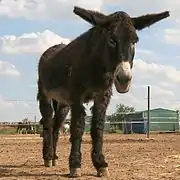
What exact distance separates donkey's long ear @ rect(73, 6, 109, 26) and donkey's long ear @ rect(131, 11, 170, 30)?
0.52 m

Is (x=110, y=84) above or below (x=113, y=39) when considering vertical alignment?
below

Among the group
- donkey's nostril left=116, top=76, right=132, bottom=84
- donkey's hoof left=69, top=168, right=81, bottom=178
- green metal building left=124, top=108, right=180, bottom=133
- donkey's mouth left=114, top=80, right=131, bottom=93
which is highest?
green metal building left=124, top=108, right=180, bottom=133

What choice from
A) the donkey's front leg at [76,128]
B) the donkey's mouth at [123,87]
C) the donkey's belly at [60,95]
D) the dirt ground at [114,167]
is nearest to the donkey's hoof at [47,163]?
the dirt ground at [114,167]

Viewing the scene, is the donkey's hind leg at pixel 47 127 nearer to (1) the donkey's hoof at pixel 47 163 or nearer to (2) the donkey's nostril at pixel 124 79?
(1) the donkey's hoof at pixel 47 163

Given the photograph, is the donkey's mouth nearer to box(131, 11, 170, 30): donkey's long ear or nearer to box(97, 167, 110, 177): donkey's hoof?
box(131, 11, 170, 30): donkey's long ear

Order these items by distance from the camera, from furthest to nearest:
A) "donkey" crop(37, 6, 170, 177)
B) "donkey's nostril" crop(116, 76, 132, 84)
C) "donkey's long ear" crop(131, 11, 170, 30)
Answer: "donkey's long ear" crop(131, 11, 170, 30)
"donkey" crop(37, 6, 170, 177)
"donkey's nostril" crop(116, 76, 132, 84)

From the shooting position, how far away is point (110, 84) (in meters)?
7.73

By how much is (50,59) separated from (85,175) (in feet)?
9.41

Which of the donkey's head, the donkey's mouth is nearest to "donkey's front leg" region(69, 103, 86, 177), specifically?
the donkey's head

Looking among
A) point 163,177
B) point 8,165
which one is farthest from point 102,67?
point 8,165

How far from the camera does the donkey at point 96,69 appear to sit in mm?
6922

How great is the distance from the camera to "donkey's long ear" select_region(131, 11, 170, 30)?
7.52m

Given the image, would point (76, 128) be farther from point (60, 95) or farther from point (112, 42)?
point (112, 42)

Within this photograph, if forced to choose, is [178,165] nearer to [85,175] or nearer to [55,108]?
[85,175]
